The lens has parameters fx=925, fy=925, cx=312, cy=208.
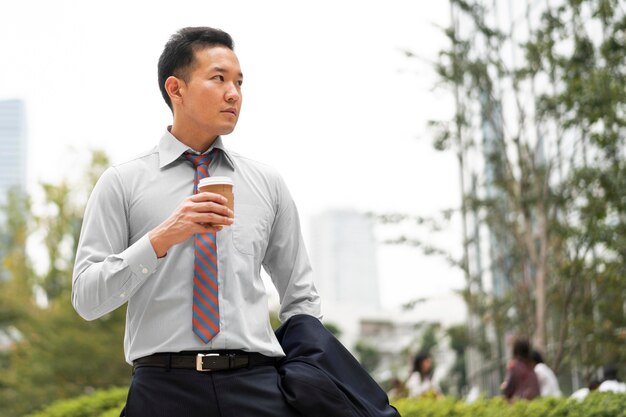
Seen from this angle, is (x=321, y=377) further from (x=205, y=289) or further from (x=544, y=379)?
(x=544, y=379)

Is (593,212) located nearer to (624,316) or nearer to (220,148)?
(624,316)

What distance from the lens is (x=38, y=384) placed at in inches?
925

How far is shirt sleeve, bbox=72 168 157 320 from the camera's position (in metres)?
2.25

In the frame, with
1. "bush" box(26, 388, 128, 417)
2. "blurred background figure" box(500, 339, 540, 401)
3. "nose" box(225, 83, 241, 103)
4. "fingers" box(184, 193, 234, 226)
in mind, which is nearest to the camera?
"fingers" box(184, 193, 234, 226)

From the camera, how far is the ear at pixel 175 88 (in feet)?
8.57

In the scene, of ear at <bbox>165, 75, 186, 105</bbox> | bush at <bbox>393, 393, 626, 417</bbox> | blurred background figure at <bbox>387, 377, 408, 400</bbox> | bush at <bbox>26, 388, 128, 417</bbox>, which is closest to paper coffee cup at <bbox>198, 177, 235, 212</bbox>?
ear at <bbox>165, 75, 186, 105</bbox>

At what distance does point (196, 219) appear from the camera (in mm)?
2174

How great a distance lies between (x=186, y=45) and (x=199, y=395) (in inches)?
38.6

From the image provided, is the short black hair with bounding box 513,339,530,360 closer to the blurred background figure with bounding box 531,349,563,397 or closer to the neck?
the blurred background figure with bounding box 531,349,563,397

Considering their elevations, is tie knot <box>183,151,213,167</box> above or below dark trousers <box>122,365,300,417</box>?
above

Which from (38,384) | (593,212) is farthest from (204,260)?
(38,384)

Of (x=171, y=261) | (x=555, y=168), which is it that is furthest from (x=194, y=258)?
(x=555, y=168)

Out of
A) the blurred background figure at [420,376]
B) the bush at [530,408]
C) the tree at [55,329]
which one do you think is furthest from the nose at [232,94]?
the tree at [55,329]

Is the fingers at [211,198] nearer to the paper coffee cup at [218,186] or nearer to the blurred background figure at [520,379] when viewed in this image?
the paper coffee cup at [218,186]
